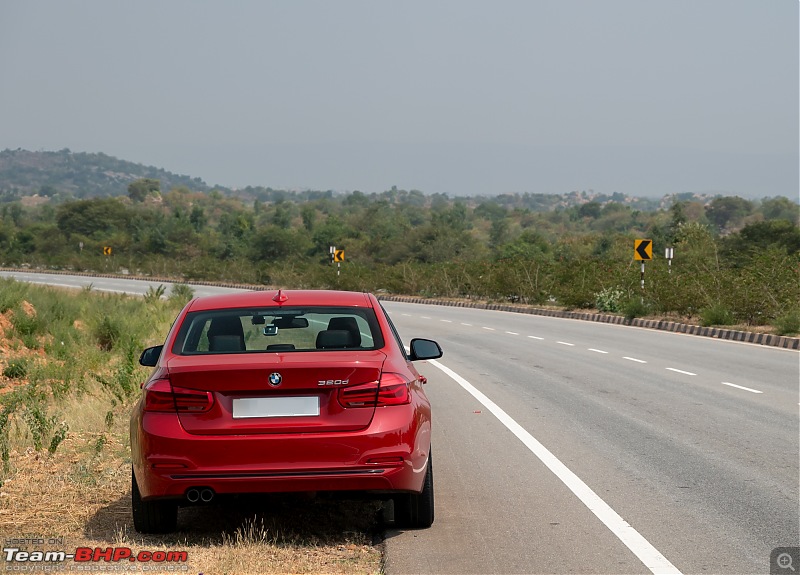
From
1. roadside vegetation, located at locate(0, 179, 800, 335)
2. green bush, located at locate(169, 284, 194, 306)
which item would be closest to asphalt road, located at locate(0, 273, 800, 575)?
roadside vegetation, located at locate(0, 179, 800, 335)

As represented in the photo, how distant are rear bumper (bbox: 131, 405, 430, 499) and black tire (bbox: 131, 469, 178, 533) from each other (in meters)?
0.33

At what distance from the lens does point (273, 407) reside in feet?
21.4

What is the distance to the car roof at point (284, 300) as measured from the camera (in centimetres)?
764

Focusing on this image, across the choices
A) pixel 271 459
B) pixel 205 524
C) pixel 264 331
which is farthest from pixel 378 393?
pixel 205 524

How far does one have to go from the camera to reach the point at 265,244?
351 feet

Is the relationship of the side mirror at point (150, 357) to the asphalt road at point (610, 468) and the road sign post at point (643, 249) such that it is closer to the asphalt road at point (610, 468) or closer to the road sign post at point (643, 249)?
the asphalt road at point (610, 468)

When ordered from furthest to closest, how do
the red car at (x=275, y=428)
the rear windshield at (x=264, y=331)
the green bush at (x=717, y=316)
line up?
1. the green bush at (x=717, y=316)
2. the rear windshield at (x=264, y=331)
3. the red car at (x=275, y=428)

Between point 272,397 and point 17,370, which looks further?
point 17,370

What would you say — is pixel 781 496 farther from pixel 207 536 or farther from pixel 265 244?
pixel 265 244

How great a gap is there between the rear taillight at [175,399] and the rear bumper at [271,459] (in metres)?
0.05

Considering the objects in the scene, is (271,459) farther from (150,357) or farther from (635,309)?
(635,309)

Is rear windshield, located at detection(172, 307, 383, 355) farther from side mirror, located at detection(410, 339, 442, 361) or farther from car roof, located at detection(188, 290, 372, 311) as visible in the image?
side mirror, located at detection(410, 339, 442, 361)

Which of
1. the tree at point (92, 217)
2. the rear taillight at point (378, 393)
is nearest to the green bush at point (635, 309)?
the rear taillight at point (378, 393)
